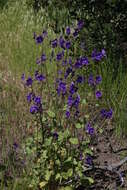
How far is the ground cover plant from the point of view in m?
2.69

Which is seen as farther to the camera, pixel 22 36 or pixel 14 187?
pixel 22 36

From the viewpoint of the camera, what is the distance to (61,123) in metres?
3.07

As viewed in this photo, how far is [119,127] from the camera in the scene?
131 inches

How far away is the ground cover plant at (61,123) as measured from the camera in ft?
8.82

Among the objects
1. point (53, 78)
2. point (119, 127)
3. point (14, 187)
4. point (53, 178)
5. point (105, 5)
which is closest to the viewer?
point (14, 187)

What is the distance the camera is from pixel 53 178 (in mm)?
2764

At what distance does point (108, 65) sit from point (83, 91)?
35 cm

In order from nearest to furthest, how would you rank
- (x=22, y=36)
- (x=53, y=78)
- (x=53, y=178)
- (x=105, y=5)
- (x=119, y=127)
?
(x=53, y=178), (x=119, y=127), (x=105, y=5), (x=53, y=78), (x=22, y=36)

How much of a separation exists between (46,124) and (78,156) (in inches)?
10.8

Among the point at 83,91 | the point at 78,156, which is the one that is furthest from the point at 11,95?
the point at 78,156

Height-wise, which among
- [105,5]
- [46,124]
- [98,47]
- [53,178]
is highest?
[105,5]

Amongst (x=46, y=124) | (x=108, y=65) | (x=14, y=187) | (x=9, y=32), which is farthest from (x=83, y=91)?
(x=9, y=32)

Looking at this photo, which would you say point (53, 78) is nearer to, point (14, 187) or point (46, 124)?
point (46, 124)

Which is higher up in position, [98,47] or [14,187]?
[98,47]
